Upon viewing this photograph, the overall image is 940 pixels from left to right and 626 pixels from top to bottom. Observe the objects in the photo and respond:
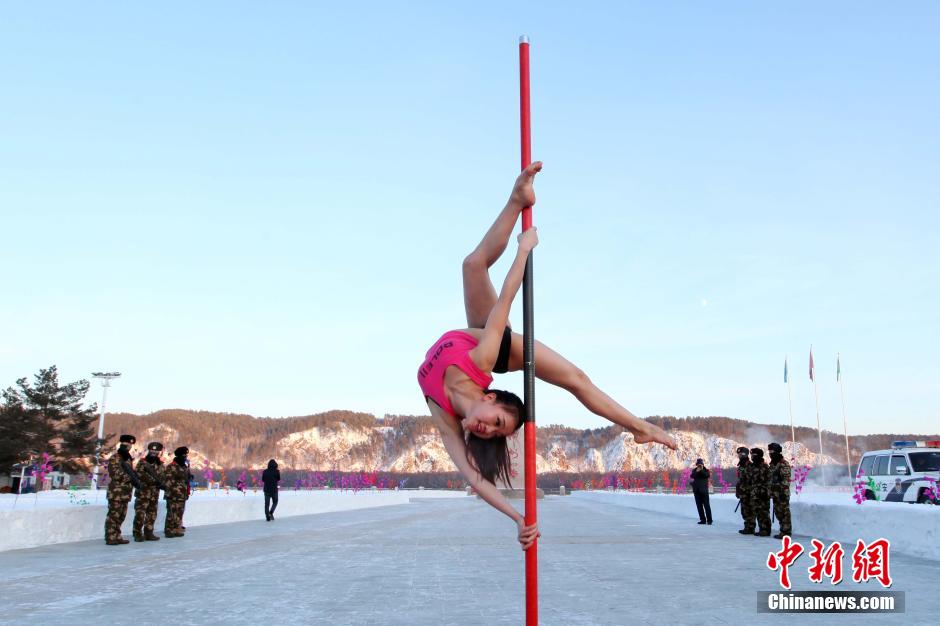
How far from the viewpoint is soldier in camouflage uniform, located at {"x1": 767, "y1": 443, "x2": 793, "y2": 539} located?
12867mm

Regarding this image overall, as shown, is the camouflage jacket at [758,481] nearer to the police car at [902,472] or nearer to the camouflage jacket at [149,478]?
the police car at [902,472]

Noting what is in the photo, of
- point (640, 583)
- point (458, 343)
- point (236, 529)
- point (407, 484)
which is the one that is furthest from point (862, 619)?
point (407, 484)

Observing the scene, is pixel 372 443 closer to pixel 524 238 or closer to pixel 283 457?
pixel 283 457

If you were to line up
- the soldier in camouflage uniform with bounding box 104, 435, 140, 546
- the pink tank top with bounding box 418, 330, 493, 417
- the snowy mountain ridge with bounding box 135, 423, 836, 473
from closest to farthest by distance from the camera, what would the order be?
the pink tank top with bounding box 418, 330, 493, 417
the soldier in camouflage uniform with bounding box 104, 435, 140, 546
the snowy mountain ridge with bounding box 135, 423, 836, 473

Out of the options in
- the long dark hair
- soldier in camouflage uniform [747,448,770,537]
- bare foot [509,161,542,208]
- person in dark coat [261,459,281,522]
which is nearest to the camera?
the long dark hair

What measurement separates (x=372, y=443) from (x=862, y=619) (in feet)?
448

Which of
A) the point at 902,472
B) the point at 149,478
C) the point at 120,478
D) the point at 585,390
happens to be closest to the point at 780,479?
the point at 902,472

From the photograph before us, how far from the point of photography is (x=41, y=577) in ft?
28.6

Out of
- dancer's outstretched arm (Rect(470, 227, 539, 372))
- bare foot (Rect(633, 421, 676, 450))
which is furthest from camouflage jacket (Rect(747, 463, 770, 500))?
dancer's outstretched arm (Rect(470, 227, 539, 372))

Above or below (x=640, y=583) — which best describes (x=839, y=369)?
above

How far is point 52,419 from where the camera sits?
2173 inches

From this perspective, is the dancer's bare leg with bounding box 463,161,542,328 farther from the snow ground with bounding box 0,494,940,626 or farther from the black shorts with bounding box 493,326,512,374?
the snow ground with bounding box 0,494,940,626

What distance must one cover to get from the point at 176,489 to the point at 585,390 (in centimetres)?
1270

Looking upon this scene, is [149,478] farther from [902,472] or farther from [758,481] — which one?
[902,472]
